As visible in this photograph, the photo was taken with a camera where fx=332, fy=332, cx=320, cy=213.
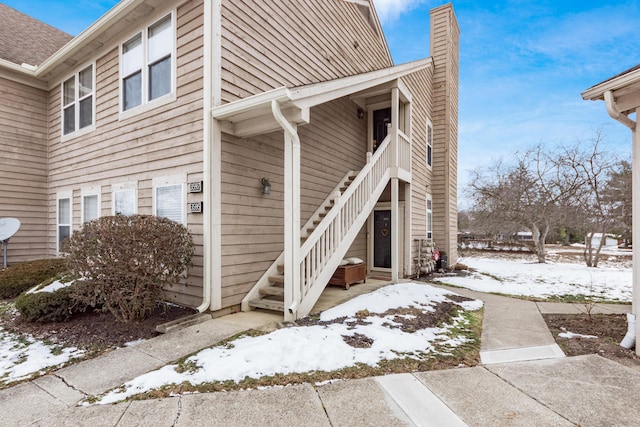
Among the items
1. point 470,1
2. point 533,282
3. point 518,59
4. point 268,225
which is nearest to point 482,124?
point 518,59

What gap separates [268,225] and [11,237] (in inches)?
265

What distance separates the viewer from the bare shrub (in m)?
4.06

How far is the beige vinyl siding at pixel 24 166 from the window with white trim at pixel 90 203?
2.10 m

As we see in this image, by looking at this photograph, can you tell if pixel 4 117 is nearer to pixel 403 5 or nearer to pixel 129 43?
pixel 129 43

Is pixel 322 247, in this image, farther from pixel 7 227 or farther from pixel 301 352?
pixel 7 227

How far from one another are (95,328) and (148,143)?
3.02m

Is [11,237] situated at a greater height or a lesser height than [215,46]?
lesser

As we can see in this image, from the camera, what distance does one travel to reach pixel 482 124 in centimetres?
3366

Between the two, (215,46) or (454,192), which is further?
(454,192)

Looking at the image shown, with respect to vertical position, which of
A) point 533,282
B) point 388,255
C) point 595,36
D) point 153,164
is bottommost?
point 533,282

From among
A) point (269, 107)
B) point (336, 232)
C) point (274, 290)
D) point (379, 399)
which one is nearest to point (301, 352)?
point (379, 399)

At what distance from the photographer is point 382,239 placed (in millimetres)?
8984

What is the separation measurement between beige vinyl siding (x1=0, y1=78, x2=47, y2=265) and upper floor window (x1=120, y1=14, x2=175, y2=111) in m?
3.92

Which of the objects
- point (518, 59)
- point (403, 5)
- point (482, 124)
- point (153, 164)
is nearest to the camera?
point (153, 164)
